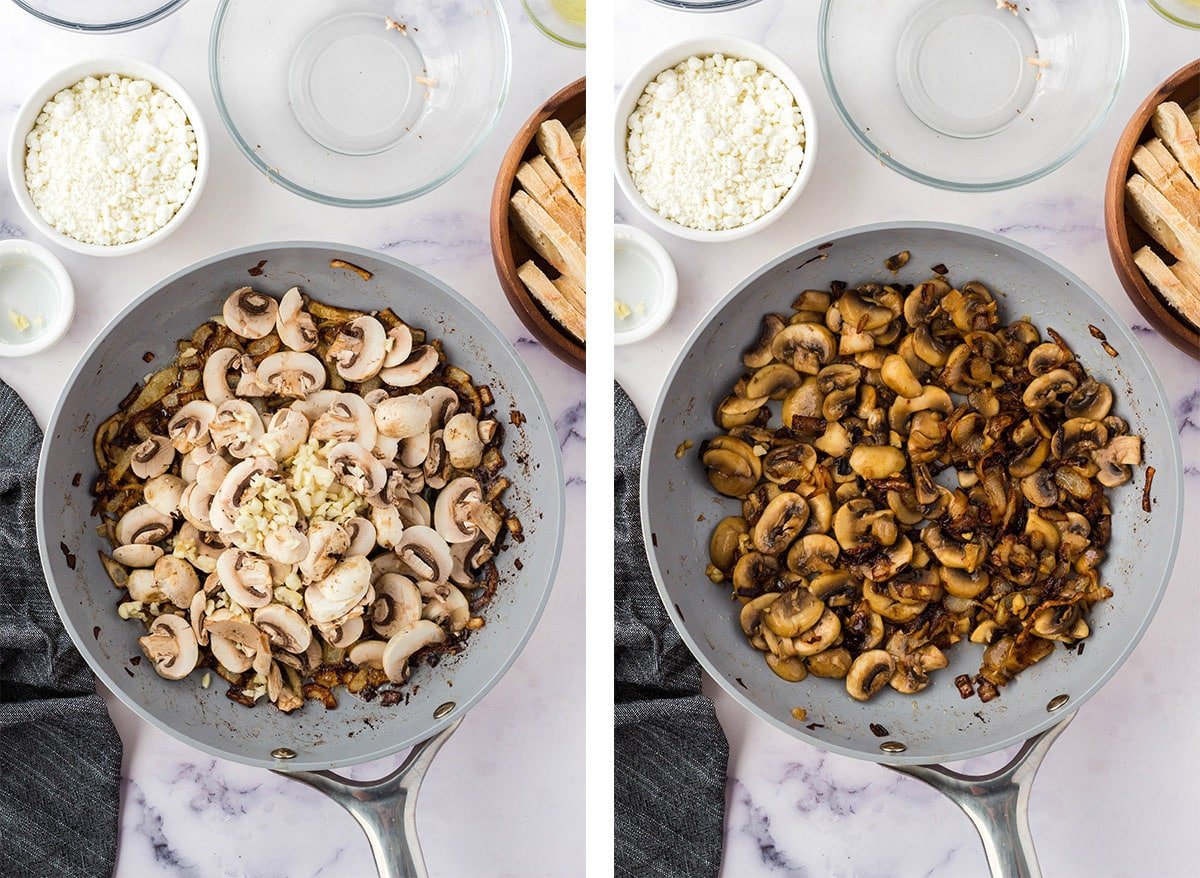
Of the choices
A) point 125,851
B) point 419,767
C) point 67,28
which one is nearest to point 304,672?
point 419,767

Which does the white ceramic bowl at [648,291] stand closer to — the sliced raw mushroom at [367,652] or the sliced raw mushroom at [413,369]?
the sliced raw mushroom at [413,369]

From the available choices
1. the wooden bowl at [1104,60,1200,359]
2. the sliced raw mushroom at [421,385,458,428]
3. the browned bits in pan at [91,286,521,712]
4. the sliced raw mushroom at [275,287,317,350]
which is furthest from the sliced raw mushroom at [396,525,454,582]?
the wooden bowl at [1104,60,1200,359]

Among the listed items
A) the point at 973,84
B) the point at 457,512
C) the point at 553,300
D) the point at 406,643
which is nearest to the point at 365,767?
the point at 406,643

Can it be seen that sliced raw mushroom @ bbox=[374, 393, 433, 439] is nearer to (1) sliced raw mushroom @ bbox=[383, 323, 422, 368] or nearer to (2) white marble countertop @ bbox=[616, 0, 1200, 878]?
(1) sliced raw mushroom @ bbox=[383, 323, 422, 368]

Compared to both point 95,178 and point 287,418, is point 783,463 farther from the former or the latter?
point 95,178

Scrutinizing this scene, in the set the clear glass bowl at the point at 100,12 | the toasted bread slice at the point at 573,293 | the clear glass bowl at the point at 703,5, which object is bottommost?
the toasted bread slice at the point at 573,293

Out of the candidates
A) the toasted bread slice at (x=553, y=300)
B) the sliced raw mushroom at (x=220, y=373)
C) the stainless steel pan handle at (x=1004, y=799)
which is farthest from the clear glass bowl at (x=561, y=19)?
the stainless steel pan handle at (x=1004, y=799)
